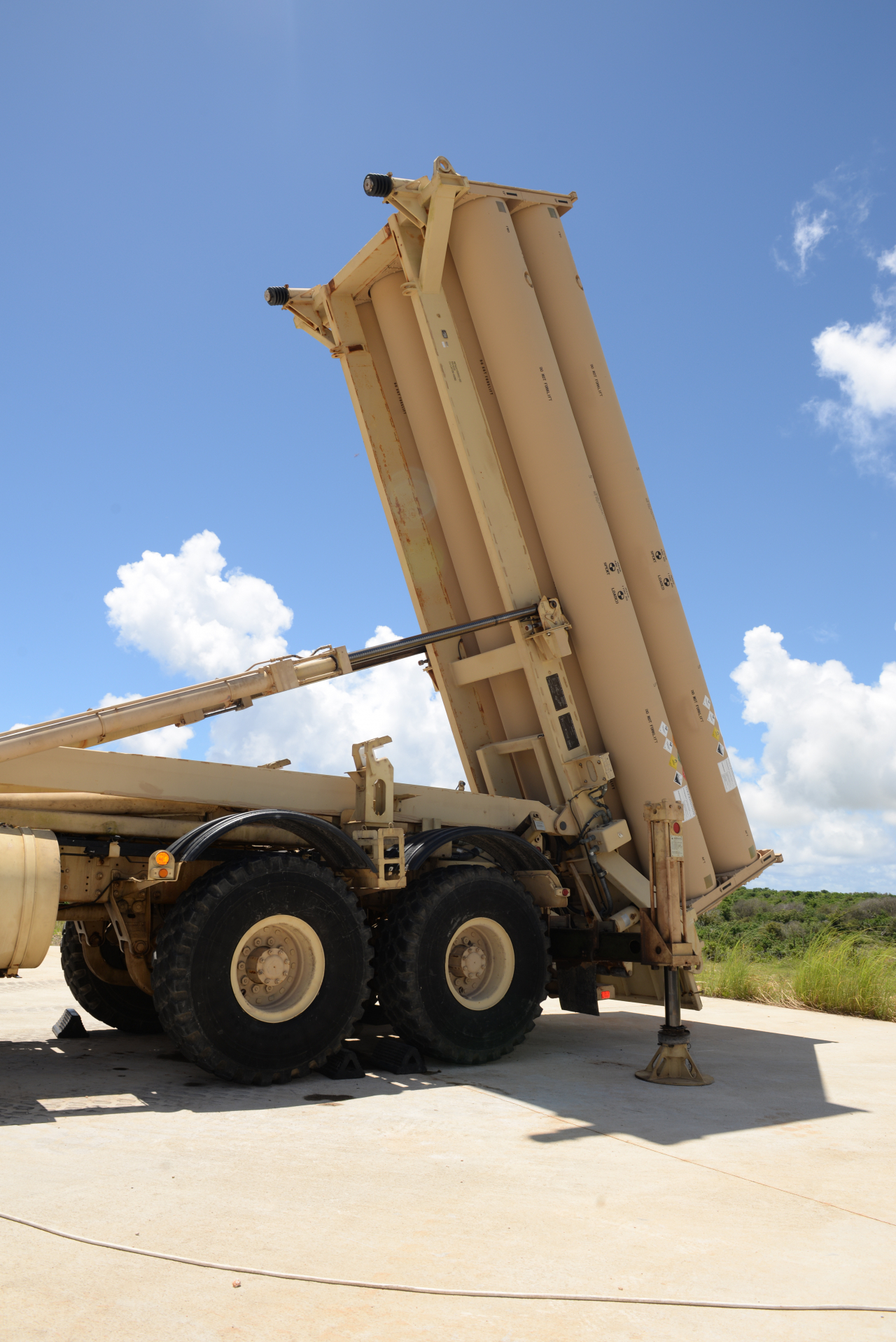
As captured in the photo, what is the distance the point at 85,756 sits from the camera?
6336 mm

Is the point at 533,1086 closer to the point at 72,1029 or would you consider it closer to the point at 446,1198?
the point at 446,1198

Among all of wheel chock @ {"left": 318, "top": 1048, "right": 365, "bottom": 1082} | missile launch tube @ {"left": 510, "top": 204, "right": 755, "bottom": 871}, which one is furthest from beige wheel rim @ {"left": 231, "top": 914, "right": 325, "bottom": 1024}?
missile launch tube @ {"left": 510, "top": 204, "right": 755, "bottom": 871}

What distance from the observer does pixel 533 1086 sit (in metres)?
6.12

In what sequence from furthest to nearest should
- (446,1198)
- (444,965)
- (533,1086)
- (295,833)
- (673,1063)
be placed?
1. (444,965)
2. (295,833)
3. (673,1063)
4. (533,1086)
5. (446,1198)

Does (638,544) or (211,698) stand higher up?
(638,544)

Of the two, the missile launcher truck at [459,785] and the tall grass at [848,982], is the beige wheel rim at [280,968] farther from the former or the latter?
the tall grass at [848,982]

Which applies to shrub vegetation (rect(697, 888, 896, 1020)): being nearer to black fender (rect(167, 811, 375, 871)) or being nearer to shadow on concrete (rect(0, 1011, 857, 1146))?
shadow on concrete (rect(0, 1011, 857, 1146))

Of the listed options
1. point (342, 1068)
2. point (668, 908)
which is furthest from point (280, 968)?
point (668, 908)

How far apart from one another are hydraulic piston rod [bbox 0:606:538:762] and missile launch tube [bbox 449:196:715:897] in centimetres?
55

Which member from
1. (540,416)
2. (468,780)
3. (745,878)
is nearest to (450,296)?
(540,416)

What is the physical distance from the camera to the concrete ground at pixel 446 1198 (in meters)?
2.77

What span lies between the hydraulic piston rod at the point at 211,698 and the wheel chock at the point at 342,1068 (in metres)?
2.38

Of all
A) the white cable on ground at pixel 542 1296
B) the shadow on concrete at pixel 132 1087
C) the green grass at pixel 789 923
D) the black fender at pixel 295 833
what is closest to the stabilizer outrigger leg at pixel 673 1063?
the shadow on concrete at pixel 132 1087

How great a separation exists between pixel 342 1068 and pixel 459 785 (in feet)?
8.25
